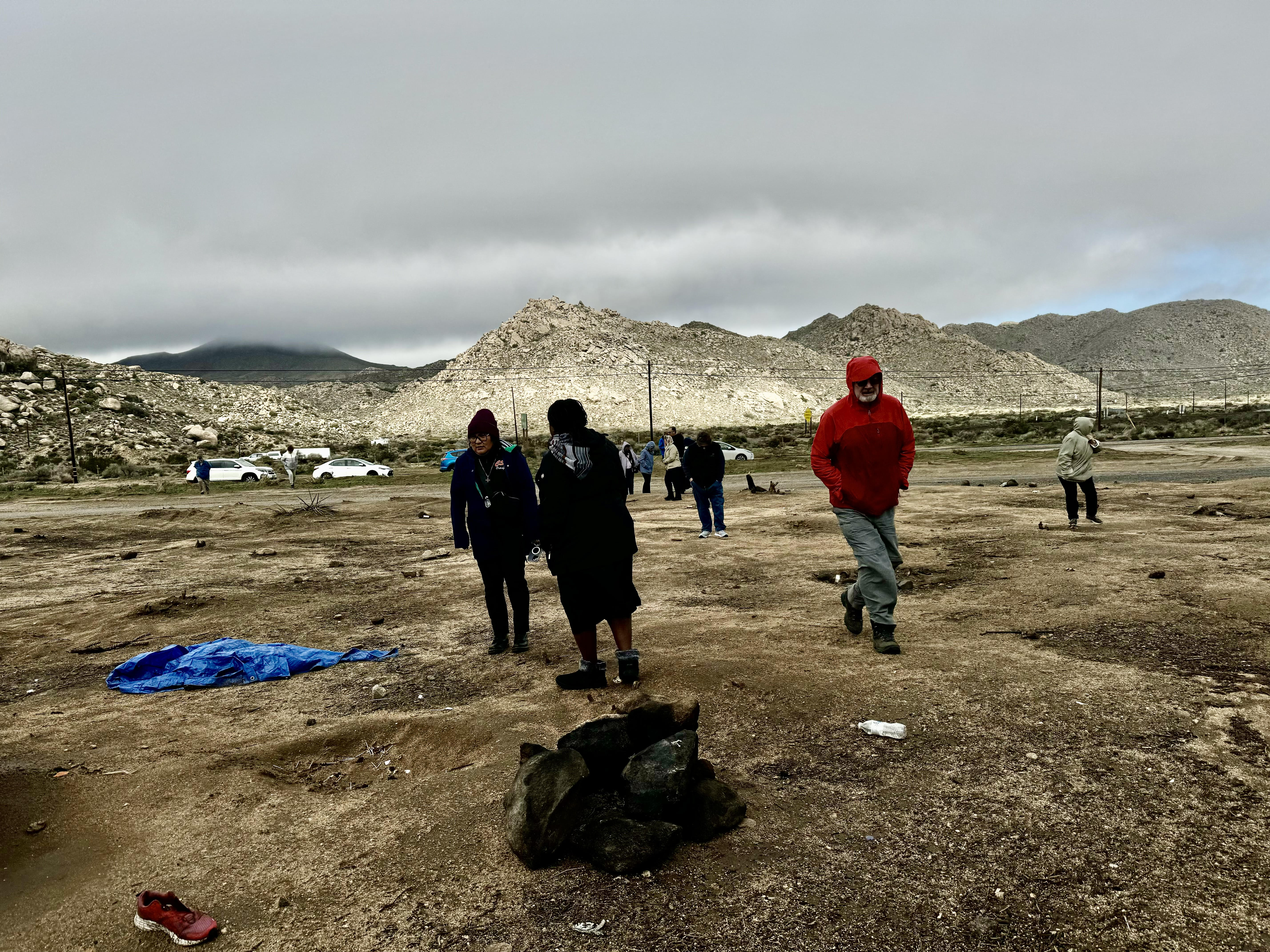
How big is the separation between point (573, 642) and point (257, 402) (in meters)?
77.0

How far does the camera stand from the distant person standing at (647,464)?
21703 mm

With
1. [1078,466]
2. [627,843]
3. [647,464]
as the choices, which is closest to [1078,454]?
[1078,466]

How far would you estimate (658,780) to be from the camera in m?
3.37

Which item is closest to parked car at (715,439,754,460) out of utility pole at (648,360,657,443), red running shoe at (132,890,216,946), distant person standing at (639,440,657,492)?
utility pole at (648,360,657,443)

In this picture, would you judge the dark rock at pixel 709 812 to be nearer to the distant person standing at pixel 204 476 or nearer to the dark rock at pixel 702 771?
the dark rock at pixel 702 771

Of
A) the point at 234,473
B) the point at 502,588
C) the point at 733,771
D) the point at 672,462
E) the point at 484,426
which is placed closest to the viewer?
the point at 733,771

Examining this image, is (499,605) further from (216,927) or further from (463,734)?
(216,927)

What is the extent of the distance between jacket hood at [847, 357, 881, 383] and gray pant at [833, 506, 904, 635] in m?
0.92

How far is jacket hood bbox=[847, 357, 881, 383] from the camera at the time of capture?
561cm

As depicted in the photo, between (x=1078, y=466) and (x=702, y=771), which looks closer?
(x=702, y=771)

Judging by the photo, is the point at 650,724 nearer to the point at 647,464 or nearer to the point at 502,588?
the point at 502,588

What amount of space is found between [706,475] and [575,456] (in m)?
7.27

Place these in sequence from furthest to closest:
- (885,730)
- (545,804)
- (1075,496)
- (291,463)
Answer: (291,463) < (1075,496) < (885,730) < (545,804)

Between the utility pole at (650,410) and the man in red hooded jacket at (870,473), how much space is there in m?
18.5
